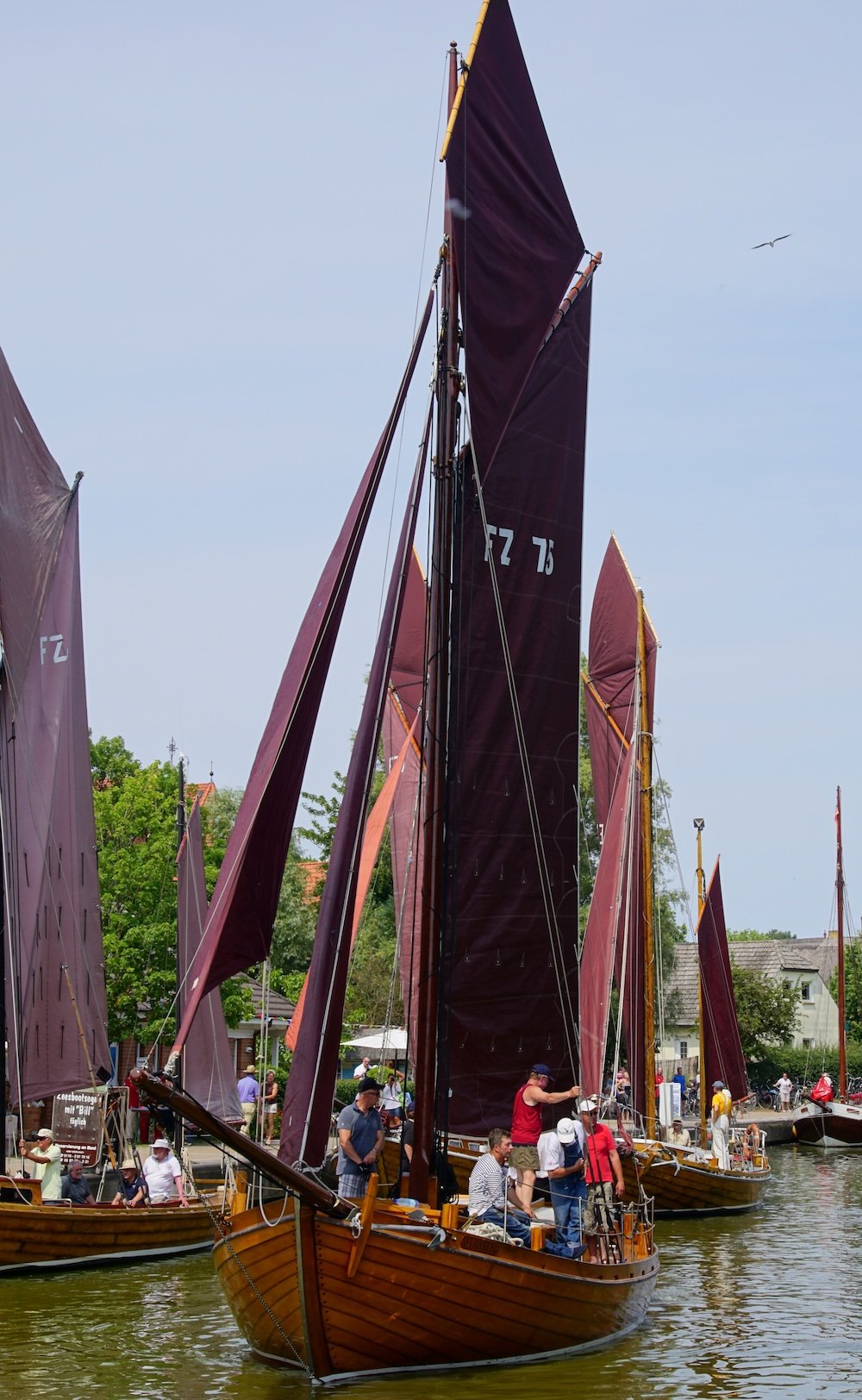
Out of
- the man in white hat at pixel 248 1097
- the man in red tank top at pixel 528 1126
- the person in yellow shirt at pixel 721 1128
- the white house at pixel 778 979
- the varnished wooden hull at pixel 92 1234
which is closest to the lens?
the man in red tank top at pixel 528 1126

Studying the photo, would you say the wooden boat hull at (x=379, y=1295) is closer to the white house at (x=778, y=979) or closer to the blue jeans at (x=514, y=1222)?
the blue jeans at (x=514, y=1222)

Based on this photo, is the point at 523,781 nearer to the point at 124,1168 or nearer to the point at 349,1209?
the point at 349,1209

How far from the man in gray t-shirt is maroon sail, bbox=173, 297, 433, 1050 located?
8.82 ft

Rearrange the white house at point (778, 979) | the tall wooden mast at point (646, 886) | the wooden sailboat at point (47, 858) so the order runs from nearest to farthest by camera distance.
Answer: the wooden sailboat at point (47, 858) < the tall wooden mast at point (646, 886) < the white house at point (778, 979)

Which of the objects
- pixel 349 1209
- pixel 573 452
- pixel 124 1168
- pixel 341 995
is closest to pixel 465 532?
pixel 573 452

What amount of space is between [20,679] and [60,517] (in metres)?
3.29

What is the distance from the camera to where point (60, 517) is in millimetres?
27844

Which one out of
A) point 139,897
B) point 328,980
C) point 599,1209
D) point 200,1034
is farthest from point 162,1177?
point 139,897

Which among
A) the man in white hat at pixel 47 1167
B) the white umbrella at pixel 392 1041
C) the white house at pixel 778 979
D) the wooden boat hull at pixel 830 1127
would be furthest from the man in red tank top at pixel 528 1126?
the white house at pixel 778 979

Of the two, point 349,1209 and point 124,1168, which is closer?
point 349,1209

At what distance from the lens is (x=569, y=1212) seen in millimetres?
17625

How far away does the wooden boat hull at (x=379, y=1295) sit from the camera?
1450 cm

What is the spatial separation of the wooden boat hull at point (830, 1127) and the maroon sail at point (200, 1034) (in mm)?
25913

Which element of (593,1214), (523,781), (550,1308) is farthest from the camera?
(523,781)
